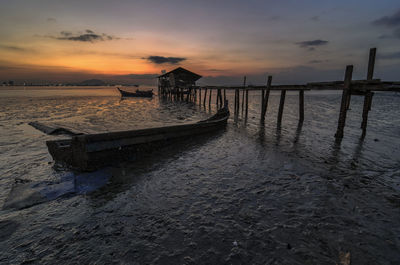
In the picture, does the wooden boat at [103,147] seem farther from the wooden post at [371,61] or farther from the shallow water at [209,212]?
the wooden post at [371,61]

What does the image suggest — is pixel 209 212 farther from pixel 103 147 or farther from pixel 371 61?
pixel 371 61

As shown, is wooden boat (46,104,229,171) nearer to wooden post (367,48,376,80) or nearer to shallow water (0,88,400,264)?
shallow water (0,88,400,264)

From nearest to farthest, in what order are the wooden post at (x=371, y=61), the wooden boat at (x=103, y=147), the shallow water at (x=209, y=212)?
the shallow water at (x=209, y=212) < the wooden boat at (x=103, y=147) < the wooden post at (x=371, y=61)

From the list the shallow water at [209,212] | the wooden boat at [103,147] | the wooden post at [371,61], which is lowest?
the shallow water at [209,212]

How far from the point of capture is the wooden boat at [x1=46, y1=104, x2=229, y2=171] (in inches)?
229

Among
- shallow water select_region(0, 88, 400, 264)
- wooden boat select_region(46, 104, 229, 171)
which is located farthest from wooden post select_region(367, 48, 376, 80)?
wooden boat select_region(46, 104, 229, 171)

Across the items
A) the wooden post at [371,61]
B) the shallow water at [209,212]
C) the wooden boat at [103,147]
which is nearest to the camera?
the shallow water at [209,212]

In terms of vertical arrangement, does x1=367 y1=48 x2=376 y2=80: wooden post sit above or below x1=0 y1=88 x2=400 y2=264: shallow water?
above

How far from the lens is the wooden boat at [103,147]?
19.1ft

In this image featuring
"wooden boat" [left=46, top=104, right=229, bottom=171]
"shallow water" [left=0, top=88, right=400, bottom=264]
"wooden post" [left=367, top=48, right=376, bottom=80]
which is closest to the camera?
"shallow water" [left=0, top=88, right=400, bottom=264]

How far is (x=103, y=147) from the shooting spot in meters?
6.19

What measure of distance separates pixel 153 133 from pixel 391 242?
7.25 metres

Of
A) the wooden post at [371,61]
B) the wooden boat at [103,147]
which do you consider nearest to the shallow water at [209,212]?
the wooden boat at [103,147]

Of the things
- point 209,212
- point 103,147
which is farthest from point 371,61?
point 103,147
